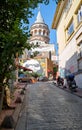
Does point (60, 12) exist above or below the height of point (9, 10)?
above

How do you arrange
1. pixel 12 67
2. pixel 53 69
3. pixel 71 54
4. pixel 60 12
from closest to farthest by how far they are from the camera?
1. pixel 12 67
2. pixel 71 54
3. pixel 60 12
4. pixel 53 69

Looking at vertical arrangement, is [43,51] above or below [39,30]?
below

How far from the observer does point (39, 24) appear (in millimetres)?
107812

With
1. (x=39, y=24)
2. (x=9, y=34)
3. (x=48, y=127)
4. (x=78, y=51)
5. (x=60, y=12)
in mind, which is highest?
(x=39, y=24)

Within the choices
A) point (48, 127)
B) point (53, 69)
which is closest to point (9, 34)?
point (48, 127)

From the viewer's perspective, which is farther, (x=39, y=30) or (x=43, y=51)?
(x=39, y=30)

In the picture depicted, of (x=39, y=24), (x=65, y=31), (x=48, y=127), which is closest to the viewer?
(x=48, y=127)

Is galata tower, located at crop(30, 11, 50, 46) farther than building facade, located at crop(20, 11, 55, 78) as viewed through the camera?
Yes

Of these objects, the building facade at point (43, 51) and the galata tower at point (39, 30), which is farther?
the galata tower at point (39, 30)

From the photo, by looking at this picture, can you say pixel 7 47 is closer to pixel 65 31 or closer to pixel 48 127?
pixel 48 127

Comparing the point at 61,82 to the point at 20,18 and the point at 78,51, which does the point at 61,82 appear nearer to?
the point at 78,51

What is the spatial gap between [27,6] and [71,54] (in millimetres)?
22611

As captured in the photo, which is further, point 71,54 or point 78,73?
point 71,54

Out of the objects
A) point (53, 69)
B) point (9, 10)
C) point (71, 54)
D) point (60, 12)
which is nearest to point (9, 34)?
point (9, 10)
